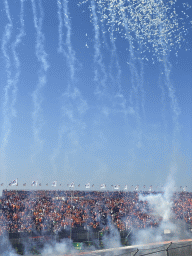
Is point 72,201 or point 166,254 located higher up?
point 72,201

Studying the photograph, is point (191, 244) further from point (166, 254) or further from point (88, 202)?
point (88, 202)

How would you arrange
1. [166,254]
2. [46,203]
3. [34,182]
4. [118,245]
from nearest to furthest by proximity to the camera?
[166,254] < [118,245] < [46,203] < [34,182]

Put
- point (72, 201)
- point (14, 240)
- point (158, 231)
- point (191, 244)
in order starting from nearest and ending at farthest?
1. point (191, 244)
2. point (14, 240)
3. point (158, 231)
4. point (72, 201)

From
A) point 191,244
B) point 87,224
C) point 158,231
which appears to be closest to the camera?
point 191,244

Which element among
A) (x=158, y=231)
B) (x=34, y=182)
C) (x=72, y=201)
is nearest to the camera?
(x=158, y=231)

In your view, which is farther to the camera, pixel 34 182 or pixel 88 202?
pixel 34 182

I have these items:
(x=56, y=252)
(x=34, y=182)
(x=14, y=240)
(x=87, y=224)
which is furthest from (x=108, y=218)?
(x=34, y=182)

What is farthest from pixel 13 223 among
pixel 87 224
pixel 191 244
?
pixel 191 244

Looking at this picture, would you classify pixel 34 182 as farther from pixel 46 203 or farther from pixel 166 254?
pixel 166 254

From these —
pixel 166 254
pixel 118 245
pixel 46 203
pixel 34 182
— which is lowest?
pixel 118 245
